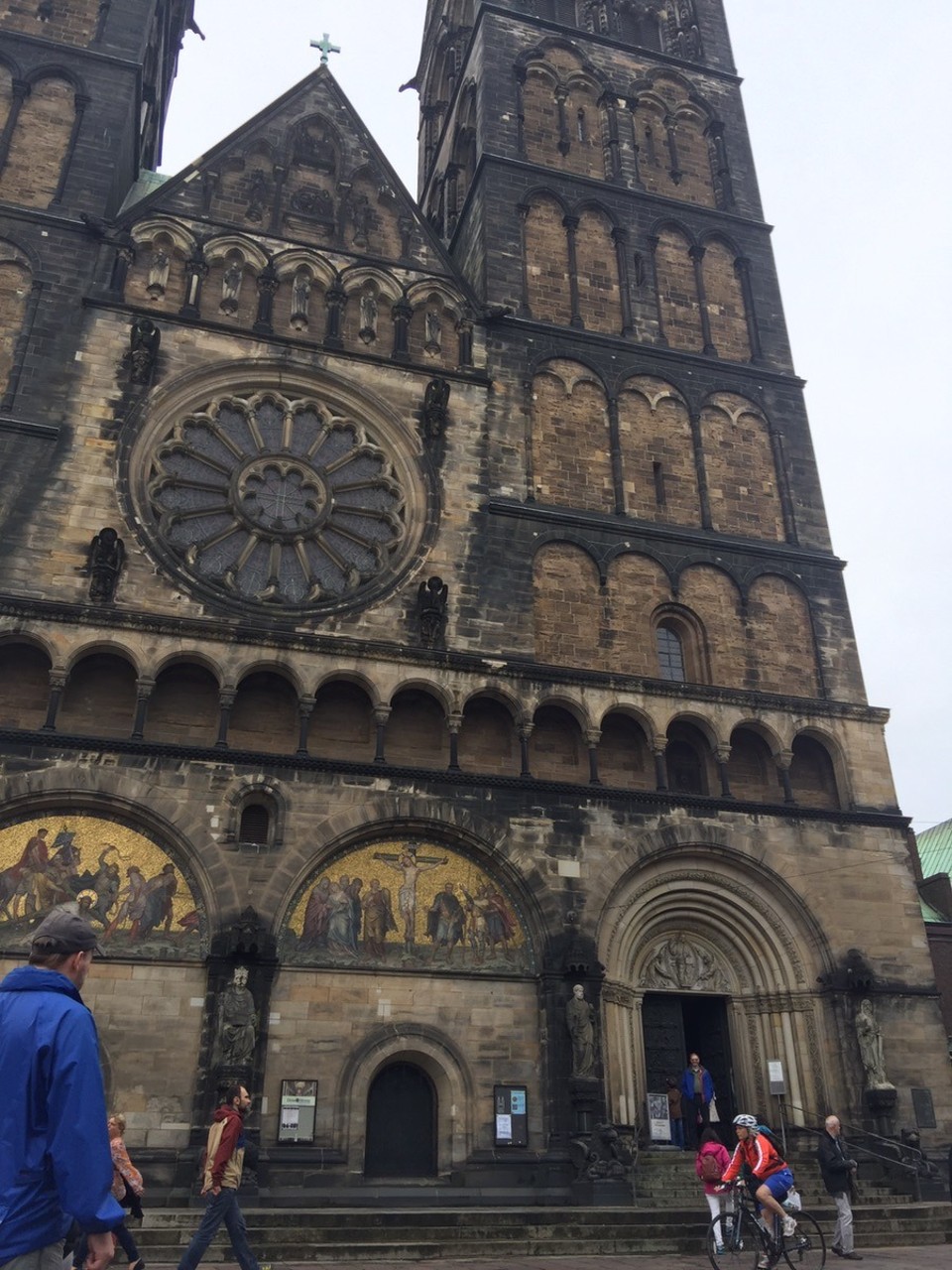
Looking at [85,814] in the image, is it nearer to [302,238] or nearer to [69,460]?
[69,460]

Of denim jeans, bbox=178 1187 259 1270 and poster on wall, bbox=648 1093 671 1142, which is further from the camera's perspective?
poster on wall, bbox=648 1093 671 1142

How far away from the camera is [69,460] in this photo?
59.2 feet

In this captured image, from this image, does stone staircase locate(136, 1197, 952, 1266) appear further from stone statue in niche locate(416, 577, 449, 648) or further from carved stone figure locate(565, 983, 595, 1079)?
stone statue in niche locate(416, 577, 449, 648)

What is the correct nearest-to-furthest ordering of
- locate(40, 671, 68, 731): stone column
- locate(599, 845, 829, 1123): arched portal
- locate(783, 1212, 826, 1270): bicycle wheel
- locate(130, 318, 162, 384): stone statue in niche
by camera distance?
locate(783, 1212, 826, 1270): bicycle wheel → locate(40, 671, 68, 731): stone column → locate(599, 845, 829, 1123): arched portal → locate(130, 318, 162, 384): stone statue in niche

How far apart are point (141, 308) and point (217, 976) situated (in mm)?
12726

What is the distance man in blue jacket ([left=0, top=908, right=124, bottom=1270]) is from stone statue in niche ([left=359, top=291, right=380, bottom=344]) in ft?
65.5

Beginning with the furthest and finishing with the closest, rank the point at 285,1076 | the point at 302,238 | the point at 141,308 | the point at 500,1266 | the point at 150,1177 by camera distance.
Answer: the point at 302,238 < the point at 141,308 < the point at 285,1076 < the point at 150,1177 < the point at 500,1266

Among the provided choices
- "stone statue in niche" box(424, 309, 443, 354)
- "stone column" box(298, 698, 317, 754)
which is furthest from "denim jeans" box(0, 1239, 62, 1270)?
"stone statue in niche" box(424, 309, 443, 354)

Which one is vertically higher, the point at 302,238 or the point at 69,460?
the point at 302,238

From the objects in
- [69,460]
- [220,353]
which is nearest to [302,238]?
[220,353]

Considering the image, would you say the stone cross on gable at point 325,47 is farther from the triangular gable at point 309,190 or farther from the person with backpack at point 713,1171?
the person with backpack at point 713,1171

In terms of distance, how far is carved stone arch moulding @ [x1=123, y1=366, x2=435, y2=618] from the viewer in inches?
733

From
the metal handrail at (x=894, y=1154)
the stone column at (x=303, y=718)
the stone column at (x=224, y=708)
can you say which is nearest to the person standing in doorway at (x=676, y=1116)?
the metal handrail at (x=894, y=1154)

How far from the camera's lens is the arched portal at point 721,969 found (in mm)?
17859
